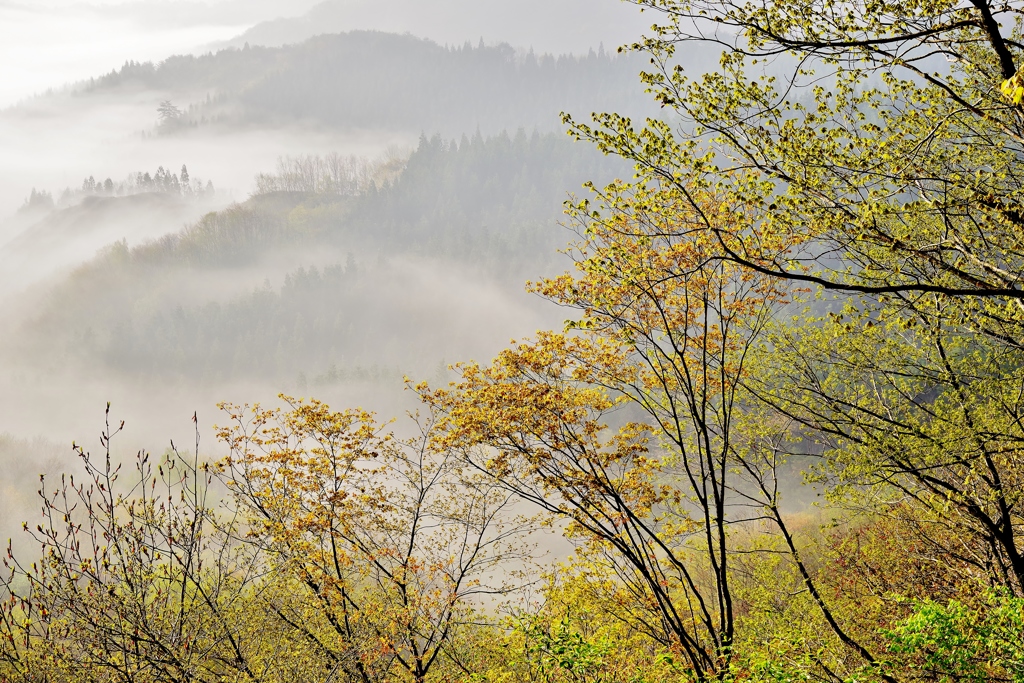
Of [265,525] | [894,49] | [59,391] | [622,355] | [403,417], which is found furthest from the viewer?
[59,391]

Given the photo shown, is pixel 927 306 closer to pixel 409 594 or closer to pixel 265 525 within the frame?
pixel 409 594

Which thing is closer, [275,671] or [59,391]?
[275,671]

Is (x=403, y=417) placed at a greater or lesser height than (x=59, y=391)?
lesser

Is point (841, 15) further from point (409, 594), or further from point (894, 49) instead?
point (409, 594)

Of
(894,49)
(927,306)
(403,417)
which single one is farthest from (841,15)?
(403,417)

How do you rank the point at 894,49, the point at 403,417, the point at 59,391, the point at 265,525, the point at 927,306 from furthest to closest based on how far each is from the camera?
1. the point at 59,391
2. the point at 403,417
3. the point at 265,525
4. the point at 927,306
5. the point at 894,49

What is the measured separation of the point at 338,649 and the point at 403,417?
462 ft

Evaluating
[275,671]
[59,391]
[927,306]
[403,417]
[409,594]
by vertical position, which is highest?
[59,391]

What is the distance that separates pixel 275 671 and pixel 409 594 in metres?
3.07

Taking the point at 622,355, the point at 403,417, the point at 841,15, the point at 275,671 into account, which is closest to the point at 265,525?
the point at 275,671

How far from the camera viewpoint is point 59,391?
18275cm

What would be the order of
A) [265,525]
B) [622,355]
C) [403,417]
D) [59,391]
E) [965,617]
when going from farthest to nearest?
[59,391] → [403,417] → [265,525] → [622,355] → [965,617]

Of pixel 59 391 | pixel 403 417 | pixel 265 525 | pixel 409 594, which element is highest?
pixel 59 391

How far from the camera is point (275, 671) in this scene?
44.3 ft
